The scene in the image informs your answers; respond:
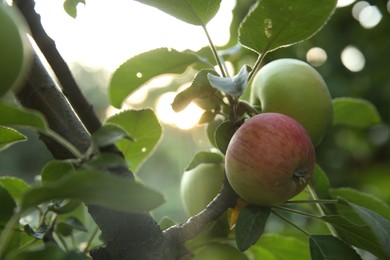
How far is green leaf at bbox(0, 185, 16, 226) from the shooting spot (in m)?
0.76

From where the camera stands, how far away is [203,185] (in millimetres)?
1012

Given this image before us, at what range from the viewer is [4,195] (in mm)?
760

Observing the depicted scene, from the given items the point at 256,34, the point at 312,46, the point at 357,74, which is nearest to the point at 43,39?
the point at 256,34

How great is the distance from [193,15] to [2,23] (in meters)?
0.45

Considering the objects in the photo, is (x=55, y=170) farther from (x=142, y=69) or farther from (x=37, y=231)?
(x=142, y=69)

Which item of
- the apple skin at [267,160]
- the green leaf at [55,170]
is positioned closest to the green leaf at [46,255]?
the green leaf at [55,170]

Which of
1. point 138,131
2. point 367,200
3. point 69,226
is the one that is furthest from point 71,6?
point 367,200

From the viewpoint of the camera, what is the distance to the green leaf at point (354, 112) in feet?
3.93

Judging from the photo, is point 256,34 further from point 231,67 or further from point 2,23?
point 231,67

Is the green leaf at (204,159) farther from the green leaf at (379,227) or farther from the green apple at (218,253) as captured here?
the green leaf at (379,227)

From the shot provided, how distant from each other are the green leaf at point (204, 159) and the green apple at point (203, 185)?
1.4 inches

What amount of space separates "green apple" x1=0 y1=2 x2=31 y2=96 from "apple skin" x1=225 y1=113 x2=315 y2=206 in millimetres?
347

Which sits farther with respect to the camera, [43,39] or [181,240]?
[181,240]

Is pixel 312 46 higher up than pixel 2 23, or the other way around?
pixel 2 23
